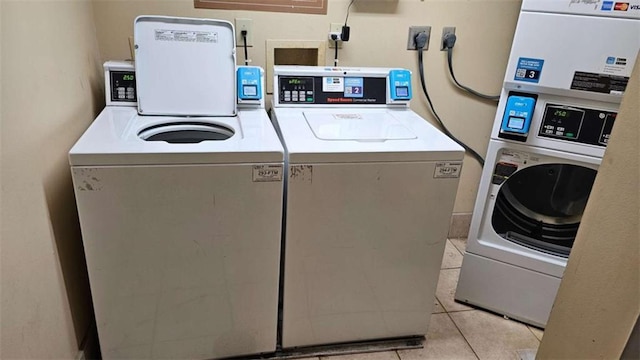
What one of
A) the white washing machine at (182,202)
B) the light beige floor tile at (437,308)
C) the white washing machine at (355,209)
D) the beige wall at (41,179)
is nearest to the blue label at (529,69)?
the white washing machine at (355,209)

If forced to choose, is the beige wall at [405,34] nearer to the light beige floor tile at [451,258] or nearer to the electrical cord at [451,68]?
the electrical cord at [451,68]

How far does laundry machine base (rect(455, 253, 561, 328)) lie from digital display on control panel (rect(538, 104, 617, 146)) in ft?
1.99

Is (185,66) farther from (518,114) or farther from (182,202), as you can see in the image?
(518,114)

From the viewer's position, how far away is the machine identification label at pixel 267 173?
1.30 m

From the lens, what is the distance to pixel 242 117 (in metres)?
1.66

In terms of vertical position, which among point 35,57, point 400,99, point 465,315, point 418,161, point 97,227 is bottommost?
point 465,315

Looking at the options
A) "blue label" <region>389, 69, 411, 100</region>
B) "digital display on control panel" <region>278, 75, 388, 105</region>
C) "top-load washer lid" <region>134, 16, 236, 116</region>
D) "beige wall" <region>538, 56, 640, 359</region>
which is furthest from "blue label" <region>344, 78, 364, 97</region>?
"beige wall" <region>538, 56, 640, 359</region>

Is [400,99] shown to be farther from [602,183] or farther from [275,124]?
[602,183]

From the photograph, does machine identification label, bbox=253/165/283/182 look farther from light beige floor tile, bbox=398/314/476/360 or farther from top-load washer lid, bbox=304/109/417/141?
light beige floor tile, bbox=398/314/476/360

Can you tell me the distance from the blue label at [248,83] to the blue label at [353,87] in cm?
38

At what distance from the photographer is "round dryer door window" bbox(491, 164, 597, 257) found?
5.84ft

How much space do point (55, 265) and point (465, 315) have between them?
1.68 m

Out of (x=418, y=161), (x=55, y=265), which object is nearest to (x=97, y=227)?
(x=55, y=265)

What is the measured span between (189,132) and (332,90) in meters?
0.63
